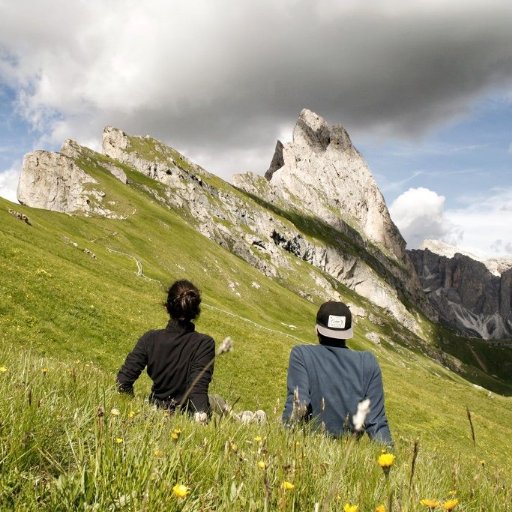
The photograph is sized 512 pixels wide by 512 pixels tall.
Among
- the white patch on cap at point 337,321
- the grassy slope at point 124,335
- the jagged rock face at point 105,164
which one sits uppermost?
the jagged rock face at point 105,164

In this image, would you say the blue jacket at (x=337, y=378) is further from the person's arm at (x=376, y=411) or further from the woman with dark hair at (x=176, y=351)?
the woman with dark hair at (x=176, y=351)

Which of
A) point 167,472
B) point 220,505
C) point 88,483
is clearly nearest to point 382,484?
point 220,505

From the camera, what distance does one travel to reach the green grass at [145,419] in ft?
8.29

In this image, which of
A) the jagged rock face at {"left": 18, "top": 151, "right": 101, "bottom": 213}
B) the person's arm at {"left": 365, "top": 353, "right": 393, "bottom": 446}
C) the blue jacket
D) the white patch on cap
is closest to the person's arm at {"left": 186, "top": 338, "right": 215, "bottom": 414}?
the blue jacket

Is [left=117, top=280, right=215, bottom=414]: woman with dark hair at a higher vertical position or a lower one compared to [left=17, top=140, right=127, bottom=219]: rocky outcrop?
lower

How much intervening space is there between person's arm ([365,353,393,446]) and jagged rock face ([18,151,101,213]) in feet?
328

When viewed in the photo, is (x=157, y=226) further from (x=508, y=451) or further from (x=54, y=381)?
(x=54, y=381)

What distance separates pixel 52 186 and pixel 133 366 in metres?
107

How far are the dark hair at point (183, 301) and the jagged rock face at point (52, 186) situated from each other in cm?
9755

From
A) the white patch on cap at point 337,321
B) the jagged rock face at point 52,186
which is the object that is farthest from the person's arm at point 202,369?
the jagged rock face at point 52,186

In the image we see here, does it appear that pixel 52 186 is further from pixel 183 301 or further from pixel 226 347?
pixel 226 347

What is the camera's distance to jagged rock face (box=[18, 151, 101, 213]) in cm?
10262

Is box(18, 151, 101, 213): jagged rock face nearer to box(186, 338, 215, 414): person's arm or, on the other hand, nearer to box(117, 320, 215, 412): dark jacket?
box(117, 320, 215, 412): dark jacket

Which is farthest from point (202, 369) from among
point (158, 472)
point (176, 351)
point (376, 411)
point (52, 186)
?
point (52, 186)
